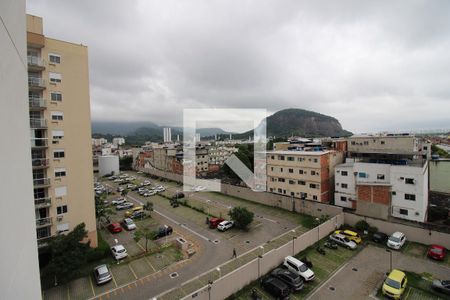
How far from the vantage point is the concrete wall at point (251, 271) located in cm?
1045

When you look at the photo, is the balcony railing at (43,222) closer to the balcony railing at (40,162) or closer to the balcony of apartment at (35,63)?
the balcony railing at (40,162)

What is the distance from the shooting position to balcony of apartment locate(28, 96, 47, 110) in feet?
45.4

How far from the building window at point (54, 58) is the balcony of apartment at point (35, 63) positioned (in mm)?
493

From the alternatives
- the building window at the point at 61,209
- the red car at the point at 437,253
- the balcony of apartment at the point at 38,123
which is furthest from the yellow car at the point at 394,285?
the balcony of apartment at the point at 38,123

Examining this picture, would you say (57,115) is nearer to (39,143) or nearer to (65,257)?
(39,143)

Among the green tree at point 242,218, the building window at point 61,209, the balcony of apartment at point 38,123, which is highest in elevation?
the balcony of apartment at point 38,123

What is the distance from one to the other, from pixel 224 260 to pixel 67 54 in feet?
55.0

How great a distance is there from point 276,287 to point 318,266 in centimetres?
410

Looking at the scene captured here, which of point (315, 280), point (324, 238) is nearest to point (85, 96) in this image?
point (315, 280)

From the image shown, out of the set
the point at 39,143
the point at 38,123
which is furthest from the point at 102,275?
the point at 38,123

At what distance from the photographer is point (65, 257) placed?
12227 millimetres

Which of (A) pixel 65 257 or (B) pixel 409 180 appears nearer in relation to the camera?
(A) pixel 65 257

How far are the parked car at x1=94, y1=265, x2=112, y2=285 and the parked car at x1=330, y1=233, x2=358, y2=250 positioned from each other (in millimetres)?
14985

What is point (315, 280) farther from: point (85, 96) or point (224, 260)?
point (85, 96)
